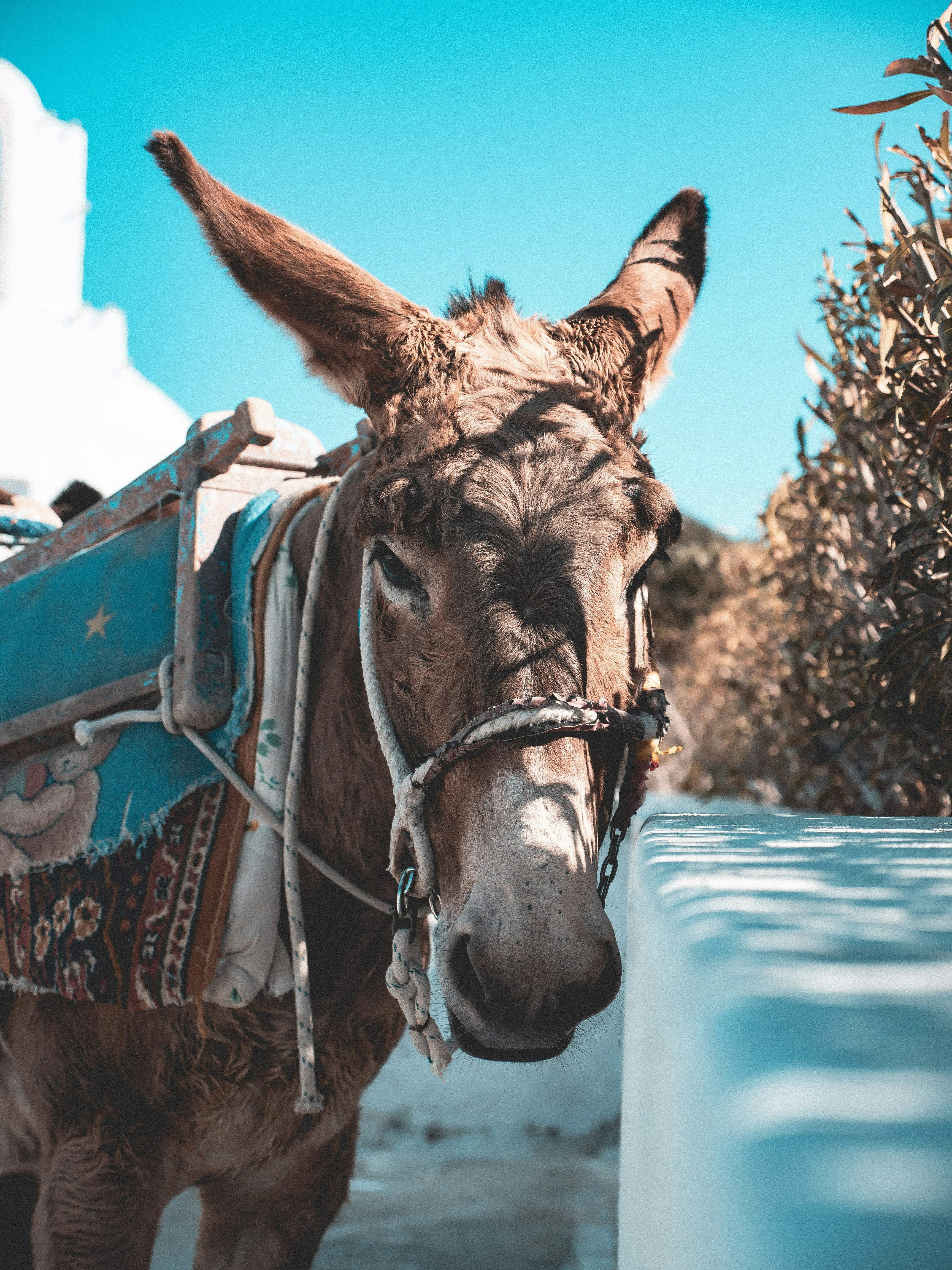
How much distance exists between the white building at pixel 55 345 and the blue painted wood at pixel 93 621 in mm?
6358

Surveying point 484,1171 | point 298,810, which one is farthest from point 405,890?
point 484,1171

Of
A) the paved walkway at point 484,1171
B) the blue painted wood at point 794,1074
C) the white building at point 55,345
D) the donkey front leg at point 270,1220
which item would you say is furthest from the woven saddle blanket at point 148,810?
the white building at point 55,345

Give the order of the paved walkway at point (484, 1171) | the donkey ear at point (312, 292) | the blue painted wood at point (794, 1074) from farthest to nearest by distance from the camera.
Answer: the paved walkway at point (484, 1171) < the donkey ear at point (312, 292) < the blue painted wood at point (794, 1074)

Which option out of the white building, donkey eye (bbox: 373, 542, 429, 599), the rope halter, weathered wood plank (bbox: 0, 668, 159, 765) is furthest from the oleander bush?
the white building

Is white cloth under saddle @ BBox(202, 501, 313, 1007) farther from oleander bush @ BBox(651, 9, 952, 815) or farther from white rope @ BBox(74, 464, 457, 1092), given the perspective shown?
oleander bush @ BBox(651, 9, 952, 815)

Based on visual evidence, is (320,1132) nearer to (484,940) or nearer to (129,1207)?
(129,1207)

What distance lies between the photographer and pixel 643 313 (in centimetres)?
179

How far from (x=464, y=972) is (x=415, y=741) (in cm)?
38

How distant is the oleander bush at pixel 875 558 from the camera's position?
1.67 metres

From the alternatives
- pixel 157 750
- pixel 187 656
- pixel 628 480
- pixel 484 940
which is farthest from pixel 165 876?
pixel 628 480

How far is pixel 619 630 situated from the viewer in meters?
1.38

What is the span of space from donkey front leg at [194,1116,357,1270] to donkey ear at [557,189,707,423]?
70.2 inches

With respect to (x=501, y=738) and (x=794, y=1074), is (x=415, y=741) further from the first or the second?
(x=794, y=1074)

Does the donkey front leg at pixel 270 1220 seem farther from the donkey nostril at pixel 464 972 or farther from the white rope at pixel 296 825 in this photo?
the donkey nostril at pixel 464 972
